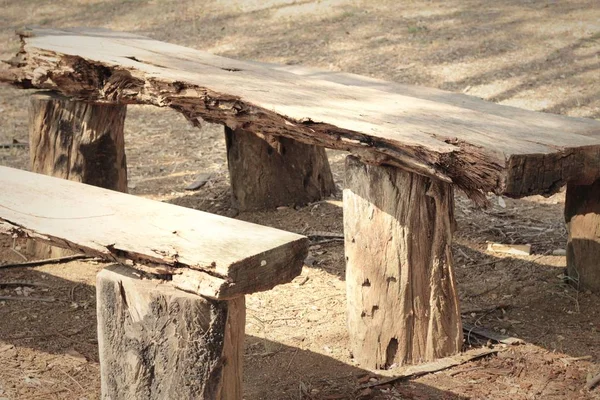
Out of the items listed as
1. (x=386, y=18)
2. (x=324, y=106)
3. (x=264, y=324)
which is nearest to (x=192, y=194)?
(x=264, y=324)

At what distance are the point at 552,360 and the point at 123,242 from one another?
189 centimetres

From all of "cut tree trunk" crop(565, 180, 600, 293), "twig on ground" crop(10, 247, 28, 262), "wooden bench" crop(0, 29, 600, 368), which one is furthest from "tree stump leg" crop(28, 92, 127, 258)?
"cut tree trunk" crop(565, 180, 600, 293)

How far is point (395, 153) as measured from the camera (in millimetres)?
3172

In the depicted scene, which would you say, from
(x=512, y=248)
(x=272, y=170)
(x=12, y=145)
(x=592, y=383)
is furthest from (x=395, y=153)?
(x=12, y=145)

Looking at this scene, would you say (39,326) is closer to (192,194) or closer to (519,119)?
(192,194)

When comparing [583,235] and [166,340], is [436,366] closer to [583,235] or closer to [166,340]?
[583,235]

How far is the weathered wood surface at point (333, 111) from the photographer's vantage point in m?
3.05

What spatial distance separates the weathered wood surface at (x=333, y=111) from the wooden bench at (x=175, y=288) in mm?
677

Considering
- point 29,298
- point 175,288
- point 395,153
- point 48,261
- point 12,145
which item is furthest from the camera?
point 12,145

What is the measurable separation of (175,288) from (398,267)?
3.46 ft

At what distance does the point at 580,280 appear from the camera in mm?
4148

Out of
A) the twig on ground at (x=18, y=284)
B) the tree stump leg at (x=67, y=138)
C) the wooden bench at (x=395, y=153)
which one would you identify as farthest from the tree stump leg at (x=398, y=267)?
the tree stump leg at (x=67, y=138)

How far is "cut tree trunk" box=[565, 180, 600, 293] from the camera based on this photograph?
13.1 ft

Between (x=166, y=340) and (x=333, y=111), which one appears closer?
(x=166, y=340)
